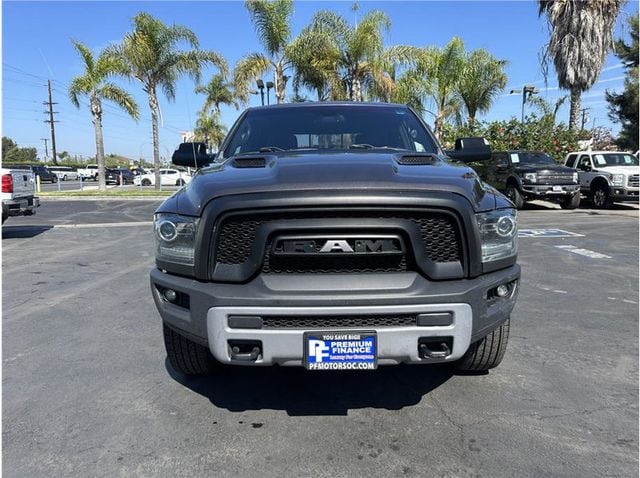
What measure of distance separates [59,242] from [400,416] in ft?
29.2

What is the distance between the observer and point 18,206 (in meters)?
10.2

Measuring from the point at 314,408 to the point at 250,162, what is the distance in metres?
1.54

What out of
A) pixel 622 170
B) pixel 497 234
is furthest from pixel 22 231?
pixel 622 170

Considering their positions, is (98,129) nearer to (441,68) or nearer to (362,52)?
(362,52)

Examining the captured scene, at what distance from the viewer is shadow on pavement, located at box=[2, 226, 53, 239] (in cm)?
1077

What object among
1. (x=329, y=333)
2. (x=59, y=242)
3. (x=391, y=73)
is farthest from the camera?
(x=391, y=73)

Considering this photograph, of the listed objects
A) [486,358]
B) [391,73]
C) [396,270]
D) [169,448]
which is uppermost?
[391,73]

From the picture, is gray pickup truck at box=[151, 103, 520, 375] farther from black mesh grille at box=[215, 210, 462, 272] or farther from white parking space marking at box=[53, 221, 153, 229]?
white parking space marking at box=[53, 221, 153, 229]

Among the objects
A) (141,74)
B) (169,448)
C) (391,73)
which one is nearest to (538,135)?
(391,73)

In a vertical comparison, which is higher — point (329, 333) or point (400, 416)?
point (329, 333)

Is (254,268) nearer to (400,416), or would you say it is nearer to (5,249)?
(400,416)

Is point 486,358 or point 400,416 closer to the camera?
point 400,416

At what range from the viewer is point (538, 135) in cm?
2191

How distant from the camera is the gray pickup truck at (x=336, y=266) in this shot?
8.05 ft
